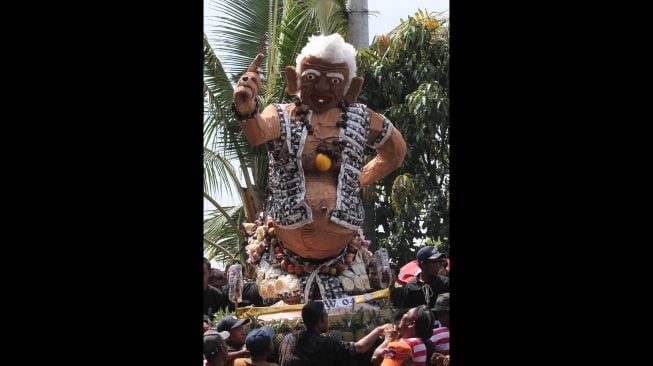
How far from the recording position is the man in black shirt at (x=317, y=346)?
Result: 5.14 meters

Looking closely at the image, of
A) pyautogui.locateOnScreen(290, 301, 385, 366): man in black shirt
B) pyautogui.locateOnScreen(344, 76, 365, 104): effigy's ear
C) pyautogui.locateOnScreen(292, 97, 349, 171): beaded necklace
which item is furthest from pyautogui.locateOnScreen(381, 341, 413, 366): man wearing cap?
pyautogui.locateOnScreen(344, 76, 365, 104): effigy's ear

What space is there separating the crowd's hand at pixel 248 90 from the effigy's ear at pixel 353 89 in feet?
2.36

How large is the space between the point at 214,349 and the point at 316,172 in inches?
65.9

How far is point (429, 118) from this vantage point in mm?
8703

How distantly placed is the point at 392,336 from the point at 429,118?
3734 mm

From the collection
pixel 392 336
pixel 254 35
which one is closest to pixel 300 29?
pixel 254 35

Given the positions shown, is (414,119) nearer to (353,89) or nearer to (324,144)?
(353,89)

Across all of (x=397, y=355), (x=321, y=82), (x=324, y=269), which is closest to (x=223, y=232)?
(x=324, y=269)

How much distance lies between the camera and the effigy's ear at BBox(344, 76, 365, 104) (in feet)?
21.0

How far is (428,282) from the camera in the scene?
6238 mm

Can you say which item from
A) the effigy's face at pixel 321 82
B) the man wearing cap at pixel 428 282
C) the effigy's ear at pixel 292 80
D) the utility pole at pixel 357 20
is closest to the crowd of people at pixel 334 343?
the man wearing cap at pixel 428 282

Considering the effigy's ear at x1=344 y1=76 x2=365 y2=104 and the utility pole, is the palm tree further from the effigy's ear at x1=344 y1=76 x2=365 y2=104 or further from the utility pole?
the effigy's ear at x1=344 y1=76 x2=365 y2=104

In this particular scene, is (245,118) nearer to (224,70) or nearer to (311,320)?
(311,320)

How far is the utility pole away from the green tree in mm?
214
